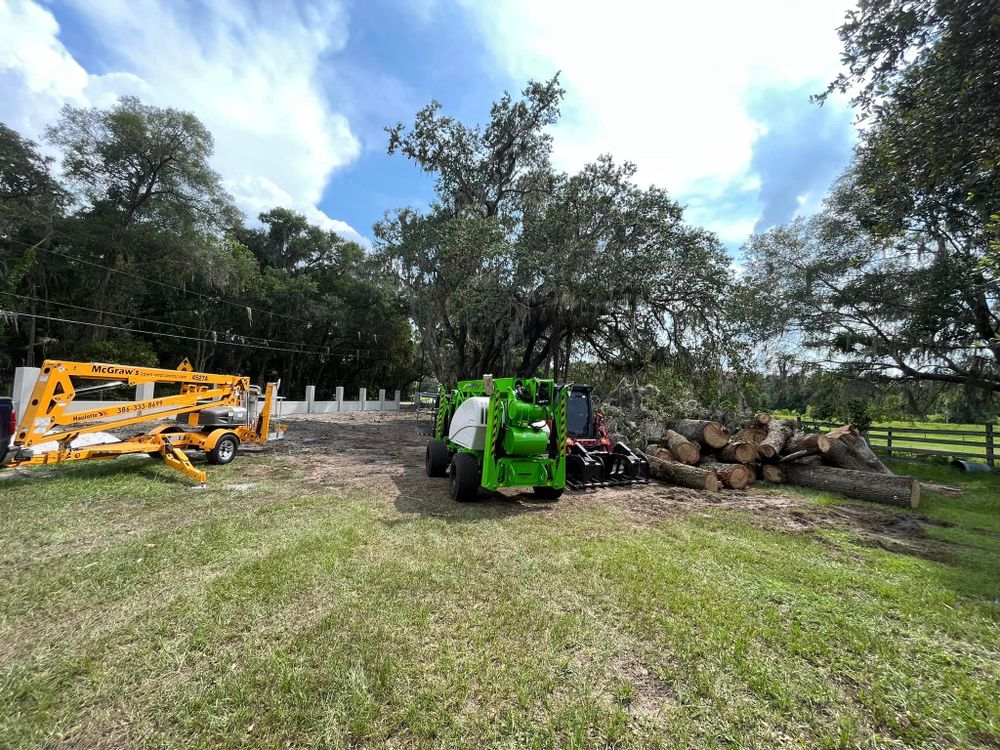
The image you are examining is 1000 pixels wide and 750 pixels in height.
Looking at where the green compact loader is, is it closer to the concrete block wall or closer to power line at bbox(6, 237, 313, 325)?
the concrete block wall

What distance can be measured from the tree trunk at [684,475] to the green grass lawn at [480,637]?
2.55 m

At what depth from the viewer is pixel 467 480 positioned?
573cm

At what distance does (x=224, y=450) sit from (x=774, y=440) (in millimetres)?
10601

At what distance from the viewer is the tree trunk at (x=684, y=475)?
23.6 feet

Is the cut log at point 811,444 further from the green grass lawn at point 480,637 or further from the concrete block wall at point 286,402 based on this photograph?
the concrete block wall at point 286,402

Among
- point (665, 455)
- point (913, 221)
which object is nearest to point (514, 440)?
point (665, 455)

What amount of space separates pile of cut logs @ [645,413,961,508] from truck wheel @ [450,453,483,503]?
12.6ft

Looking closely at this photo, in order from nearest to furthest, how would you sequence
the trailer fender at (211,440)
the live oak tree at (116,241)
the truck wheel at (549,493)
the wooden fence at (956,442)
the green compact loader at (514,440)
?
1. the green compact loader at (514,440)
2. the truck wheel at (549,493)
3. the trailer fender at (211,440)
4. the wooden fence at (956,442)
5. the live oak tree at (116,241)

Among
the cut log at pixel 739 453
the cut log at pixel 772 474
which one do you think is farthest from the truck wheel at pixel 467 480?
the cut log at pixel 772 474

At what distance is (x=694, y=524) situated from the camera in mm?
5090

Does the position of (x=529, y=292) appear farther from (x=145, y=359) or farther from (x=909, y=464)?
(x=145, y=359)

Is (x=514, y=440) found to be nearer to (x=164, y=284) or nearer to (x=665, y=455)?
(x=665, y=455)

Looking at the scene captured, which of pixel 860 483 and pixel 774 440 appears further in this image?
pixel 774 440

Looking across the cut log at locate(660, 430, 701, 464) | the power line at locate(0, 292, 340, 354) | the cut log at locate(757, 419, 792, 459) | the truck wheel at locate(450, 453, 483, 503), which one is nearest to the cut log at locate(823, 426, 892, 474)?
the cut log at locate(757, 419, 792, 459)
